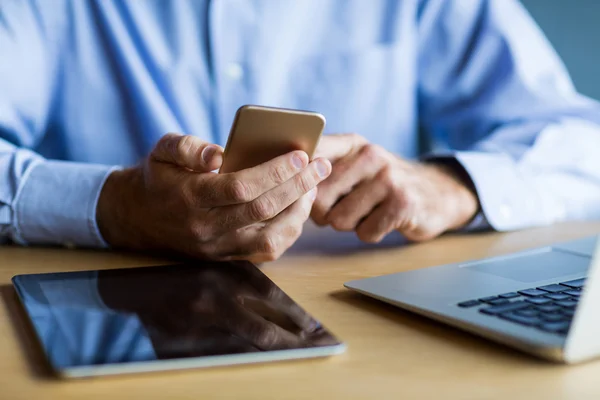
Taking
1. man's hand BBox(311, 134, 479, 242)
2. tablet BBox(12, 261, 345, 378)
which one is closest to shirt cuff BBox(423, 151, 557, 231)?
man's hand BBox(311, 134, 479, 242)

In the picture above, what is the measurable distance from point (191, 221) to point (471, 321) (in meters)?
0.31

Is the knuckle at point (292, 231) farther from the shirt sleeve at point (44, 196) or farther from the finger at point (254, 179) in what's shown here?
the shirt sleeve at point (44, 196)

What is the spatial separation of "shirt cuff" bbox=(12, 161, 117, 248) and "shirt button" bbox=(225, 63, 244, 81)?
1.42 ft

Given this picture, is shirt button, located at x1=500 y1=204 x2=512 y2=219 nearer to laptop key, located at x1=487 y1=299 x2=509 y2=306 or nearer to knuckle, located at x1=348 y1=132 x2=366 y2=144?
knuckle, located at x1=348 y1=132 x2=366 y2=144

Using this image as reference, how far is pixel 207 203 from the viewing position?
2.06ft

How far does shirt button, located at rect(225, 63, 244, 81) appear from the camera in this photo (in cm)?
118

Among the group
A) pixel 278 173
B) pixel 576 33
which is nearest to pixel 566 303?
pixel 278 173

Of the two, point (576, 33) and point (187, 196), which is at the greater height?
point (576, 33)

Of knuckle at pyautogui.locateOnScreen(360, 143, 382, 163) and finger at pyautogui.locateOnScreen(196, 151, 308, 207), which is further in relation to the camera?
knuckle at pyautogui.locateOnScreen(360, 143, 382, 163)

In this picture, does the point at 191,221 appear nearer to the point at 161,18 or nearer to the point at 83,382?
the point at 83,382

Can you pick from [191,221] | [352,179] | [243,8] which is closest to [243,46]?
[243,8]

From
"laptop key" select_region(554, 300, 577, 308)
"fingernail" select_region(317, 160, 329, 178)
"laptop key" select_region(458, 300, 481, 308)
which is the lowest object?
"laptop key" select_region(458, 300, 481, 308)

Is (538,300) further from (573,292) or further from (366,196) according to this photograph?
(366,196)

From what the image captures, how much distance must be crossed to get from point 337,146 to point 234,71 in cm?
47
